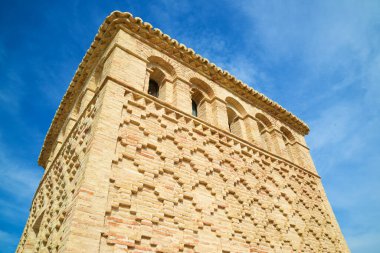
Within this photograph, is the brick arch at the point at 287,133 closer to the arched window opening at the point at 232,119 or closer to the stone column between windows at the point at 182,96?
the arched window opening at the point at 232,119

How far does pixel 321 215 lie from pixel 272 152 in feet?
7.36

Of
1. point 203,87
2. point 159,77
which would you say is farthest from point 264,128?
point 159,77

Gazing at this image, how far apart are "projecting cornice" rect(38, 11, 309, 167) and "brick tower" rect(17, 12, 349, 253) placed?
0.10 ft

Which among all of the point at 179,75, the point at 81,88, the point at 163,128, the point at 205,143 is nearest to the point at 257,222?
the point at 205,143

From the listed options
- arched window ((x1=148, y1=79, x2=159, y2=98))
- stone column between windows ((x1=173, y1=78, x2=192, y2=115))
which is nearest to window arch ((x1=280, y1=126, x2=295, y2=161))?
stone column between windows ((x1=173, y1=78, x2=192, y2=115))

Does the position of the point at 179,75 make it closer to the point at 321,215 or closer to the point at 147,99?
the point at 147,99

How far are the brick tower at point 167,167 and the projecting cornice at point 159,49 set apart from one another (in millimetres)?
32

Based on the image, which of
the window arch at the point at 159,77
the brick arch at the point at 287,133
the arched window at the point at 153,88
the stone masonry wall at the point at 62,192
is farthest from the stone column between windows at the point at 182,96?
the brick arch at the point at 287,133

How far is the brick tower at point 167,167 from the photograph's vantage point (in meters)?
4.43

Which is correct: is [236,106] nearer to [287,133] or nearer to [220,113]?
[220,113]

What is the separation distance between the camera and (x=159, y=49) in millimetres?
7957

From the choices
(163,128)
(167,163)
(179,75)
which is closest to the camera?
(167,163)

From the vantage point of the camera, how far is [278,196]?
24.2 feet

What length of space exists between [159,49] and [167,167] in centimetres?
385
